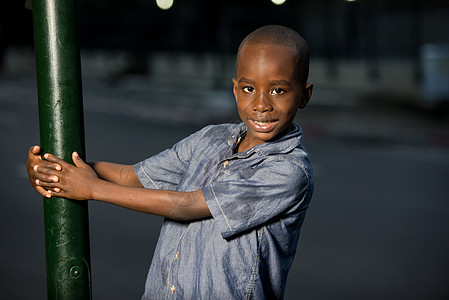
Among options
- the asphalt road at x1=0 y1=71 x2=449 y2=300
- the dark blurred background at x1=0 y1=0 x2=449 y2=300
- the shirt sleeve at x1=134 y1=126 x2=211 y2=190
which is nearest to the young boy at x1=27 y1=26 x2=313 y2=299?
the shirt sleeve at x1=134 y1=126 x2=211 y2=190

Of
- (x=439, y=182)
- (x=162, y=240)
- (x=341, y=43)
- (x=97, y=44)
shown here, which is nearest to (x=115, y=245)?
(x=162, y=240)

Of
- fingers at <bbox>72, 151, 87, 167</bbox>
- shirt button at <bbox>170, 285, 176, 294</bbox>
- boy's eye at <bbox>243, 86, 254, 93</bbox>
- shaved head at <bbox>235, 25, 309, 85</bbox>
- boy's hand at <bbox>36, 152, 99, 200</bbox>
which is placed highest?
shaved head at <bbox>235, 25, 309, 85</bbox>

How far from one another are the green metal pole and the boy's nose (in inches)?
19.4

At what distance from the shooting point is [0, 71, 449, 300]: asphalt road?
15.5 feet

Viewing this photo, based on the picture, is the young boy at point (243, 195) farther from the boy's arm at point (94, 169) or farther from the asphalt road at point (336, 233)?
the asphalt road at point (336, 233)

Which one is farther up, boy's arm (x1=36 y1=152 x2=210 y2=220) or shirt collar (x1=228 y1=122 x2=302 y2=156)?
shirt collar (x1=228 y1=122 x2=302 y2=156)

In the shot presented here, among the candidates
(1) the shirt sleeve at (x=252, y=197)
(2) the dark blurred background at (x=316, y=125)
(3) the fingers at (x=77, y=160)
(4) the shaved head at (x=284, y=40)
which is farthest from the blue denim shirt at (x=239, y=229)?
(2) the dark blurred background at (x=316, y=125)

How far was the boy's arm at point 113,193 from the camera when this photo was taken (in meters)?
1.69

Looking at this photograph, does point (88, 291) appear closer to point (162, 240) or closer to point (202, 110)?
point (162, 240)

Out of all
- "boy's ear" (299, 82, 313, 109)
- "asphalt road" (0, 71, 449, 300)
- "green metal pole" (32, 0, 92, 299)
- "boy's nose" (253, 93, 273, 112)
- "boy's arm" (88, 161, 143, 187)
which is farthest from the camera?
"asphalt road" (0, 71, 449, 300)

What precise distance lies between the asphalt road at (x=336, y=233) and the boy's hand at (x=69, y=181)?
2.98 m

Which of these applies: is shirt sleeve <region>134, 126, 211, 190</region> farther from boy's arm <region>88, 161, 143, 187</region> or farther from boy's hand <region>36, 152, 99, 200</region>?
boy's hand <region>36, 152, 99, 200</region>

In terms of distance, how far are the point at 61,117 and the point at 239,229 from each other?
22.2 inches

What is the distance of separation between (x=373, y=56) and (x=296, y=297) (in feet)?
48.8
